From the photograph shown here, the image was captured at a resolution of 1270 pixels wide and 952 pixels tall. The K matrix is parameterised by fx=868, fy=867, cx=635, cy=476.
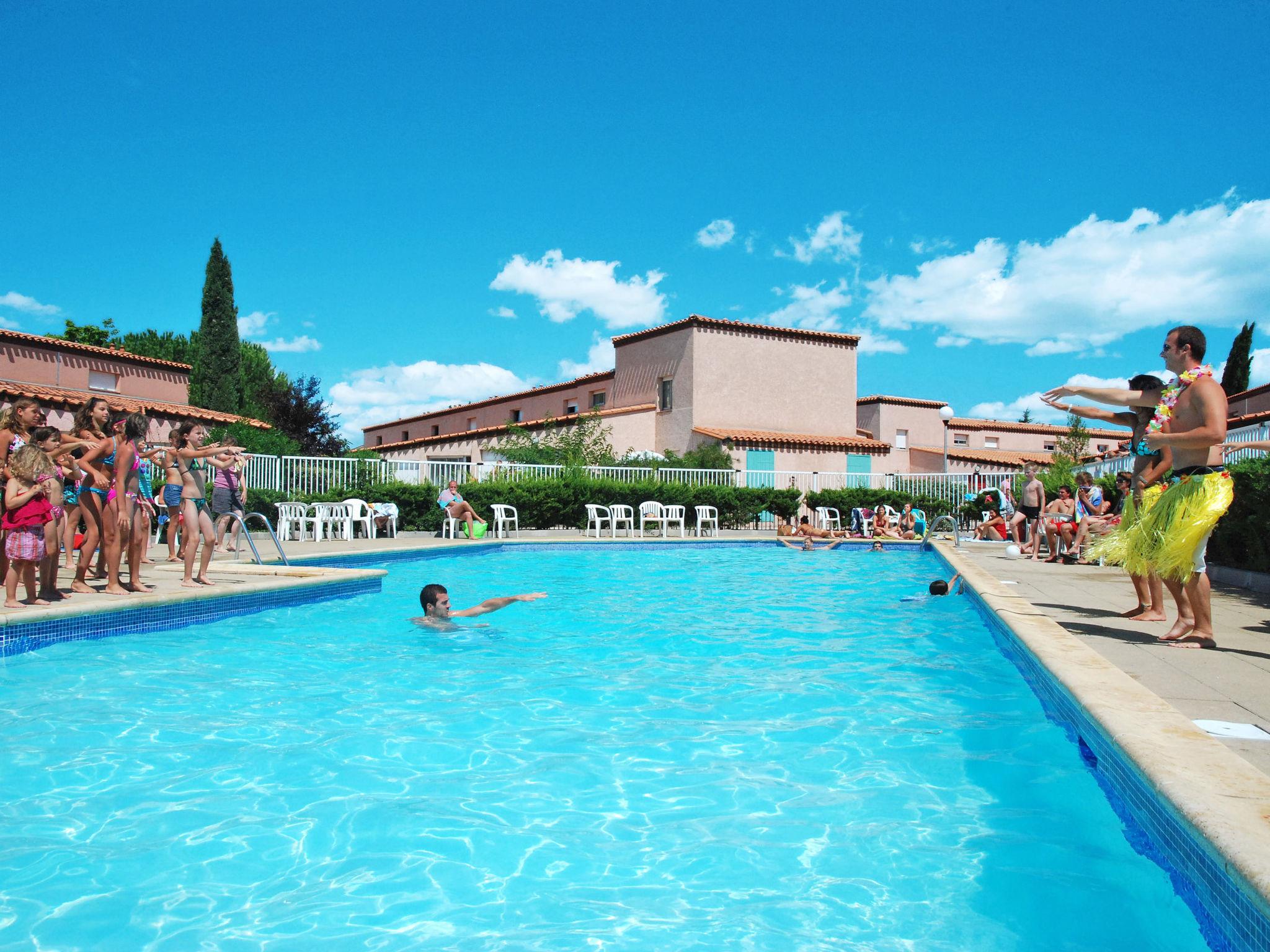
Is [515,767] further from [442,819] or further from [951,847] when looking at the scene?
[951,847]

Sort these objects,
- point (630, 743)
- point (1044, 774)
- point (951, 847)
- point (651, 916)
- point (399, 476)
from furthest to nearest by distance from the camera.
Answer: point (399, 476) < point (630, 743) < point (1044, 774) < point (951, 847) < point (651, 916)

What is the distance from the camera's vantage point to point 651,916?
289cm

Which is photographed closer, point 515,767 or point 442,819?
point 442,819

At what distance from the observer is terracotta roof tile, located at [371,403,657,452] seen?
32000 mm

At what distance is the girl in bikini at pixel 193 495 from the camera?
8.12 m

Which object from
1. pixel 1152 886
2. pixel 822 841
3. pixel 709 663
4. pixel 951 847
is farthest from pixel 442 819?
pixel 709 663

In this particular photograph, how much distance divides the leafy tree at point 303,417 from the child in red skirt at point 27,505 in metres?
26.9

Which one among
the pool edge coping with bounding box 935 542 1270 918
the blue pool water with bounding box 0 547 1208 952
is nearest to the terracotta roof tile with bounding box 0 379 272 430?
the blue pool water with bounding box 0 547 1208 952

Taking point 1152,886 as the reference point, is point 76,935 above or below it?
below

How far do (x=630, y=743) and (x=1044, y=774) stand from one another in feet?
6.57

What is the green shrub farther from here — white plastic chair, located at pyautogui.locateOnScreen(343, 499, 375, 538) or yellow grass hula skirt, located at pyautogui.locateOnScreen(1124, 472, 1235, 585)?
white plastic chair, located at pyautogui.locateOnScreen(343, 499, 375, 538)

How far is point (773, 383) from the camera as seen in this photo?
33.0 m

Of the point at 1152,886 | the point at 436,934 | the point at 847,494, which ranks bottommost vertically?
the point at 436,934

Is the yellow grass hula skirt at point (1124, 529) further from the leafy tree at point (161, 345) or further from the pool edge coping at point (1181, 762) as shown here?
the leafy tree at point (161, 345)
